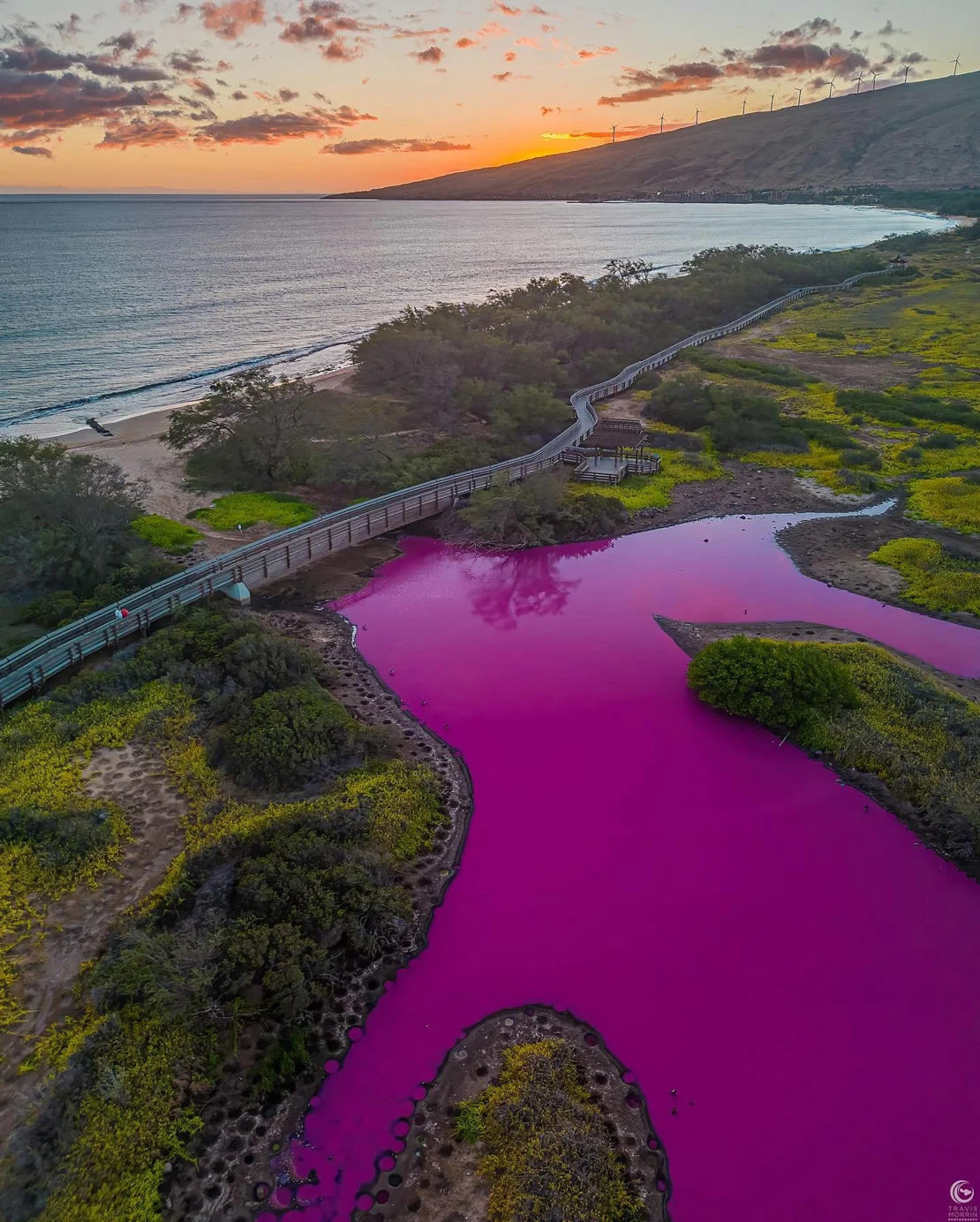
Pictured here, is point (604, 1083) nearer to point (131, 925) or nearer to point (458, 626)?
point (131, 925)

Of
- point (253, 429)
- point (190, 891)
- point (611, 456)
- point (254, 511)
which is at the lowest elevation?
point (190, 891)

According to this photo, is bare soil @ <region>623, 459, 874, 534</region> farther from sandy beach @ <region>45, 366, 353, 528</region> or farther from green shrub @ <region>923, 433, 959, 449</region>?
sandy beach @ <region>45, 366, 353, 528</region>

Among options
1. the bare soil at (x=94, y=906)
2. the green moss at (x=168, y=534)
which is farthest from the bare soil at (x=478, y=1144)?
the green moss at (x=168, y=534)

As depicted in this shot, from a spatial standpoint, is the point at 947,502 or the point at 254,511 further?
the point at 947,502

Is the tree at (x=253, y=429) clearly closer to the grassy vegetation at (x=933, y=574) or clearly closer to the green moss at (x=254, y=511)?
the green moss at (x=254, y=511)

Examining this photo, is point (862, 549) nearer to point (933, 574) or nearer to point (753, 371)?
point (933, 574)

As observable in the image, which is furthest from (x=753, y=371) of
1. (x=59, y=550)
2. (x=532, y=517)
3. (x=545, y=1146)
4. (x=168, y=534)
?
(x=545, y=1146)

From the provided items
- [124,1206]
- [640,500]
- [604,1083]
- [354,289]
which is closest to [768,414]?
[640,500]

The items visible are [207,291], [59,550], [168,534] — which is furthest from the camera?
[207,291]
